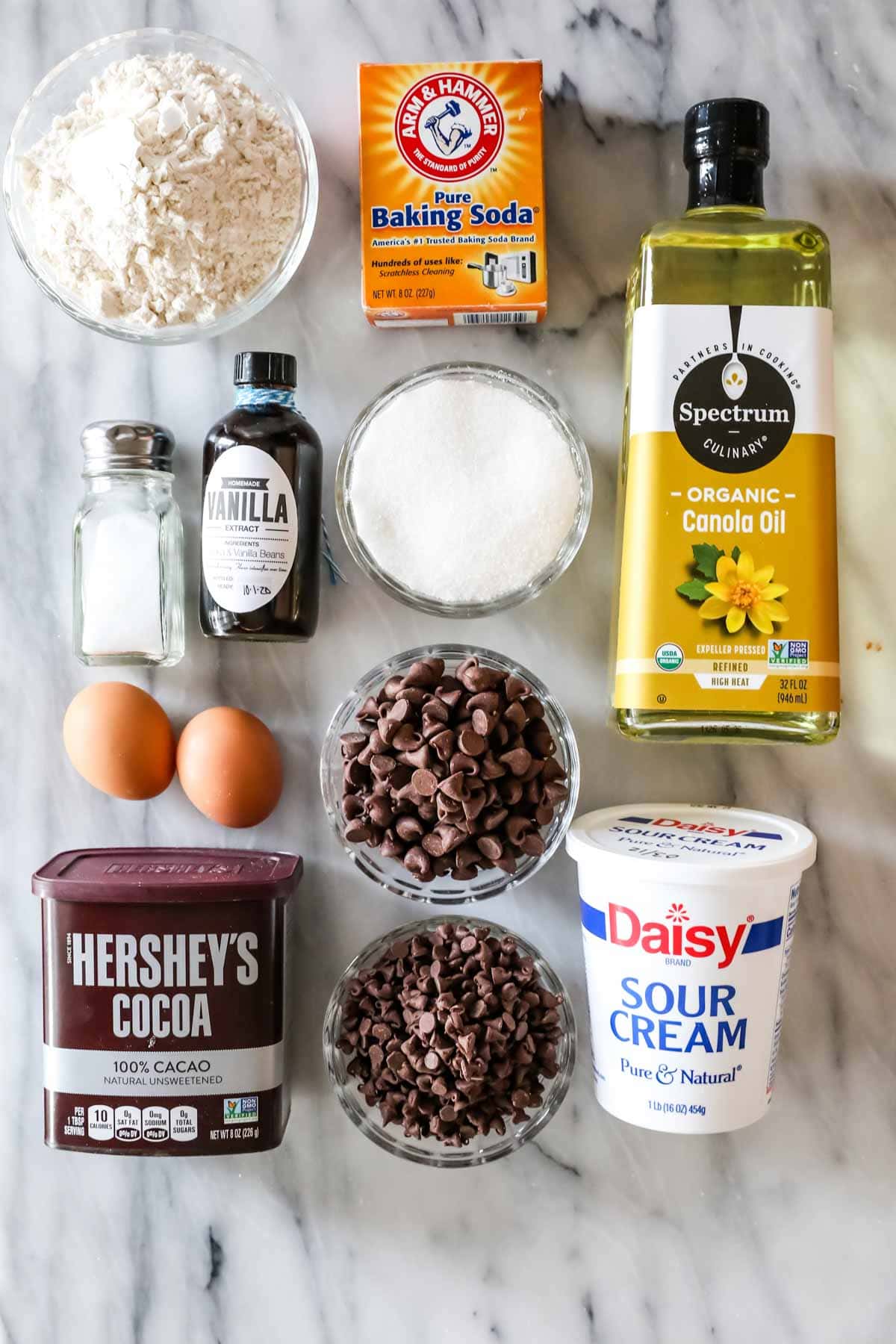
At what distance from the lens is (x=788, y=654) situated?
822 mm

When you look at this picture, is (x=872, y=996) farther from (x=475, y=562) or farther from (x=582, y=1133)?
(x=475, y=562)

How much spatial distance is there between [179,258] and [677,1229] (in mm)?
947

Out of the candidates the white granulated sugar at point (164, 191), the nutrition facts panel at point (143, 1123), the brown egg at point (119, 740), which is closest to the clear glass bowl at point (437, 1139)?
the nutrition facts panel at point (143, 1123)

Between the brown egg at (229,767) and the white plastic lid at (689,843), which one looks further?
the brown egg at (229,767)

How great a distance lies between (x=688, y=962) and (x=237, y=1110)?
1.26 ft

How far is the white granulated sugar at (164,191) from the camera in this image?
0.81 m

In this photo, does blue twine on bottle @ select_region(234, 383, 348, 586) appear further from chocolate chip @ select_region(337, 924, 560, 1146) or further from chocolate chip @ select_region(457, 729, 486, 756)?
chocolate chip @ select_region(337, 924, 560, 1146)

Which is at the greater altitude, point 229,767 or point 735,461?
point 735,461

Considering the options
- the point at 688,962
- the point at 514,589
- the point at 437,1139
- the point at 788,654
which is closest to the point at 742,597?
the point at 788,654

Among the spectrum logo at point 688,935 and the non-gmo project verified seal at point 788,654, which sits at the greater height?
the non-gmo project verified seal at point 788,654

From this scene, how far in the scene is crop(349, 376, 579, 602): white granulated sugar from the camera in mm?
841

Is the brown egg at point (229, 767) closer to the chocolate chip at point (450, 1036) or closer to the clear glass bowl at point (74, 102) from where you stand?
the chocolate chip at point (450, 1036)

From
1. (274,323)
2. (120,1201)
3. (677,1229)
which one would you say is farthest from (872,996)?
(274,323)

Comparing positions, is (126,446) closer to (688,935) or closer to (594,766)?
(594,766)
